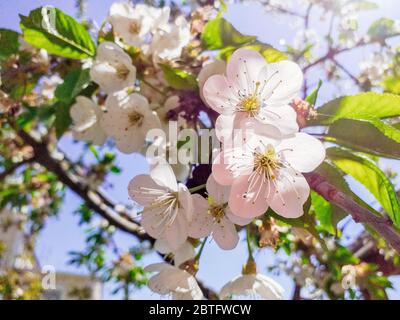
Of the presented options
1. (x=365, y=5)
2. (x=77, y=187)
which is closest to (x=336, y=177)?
(x=77, y=187)

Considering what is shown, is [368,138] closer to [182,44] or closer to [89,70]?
[182,44]

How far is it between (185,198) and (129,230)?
1.35 m

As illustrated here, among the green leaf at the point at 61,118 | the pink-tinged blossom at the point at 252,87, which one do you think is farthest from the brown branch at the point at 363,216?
the green leaf at the point at 61,118

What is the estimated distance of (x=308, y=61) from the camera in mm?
1773

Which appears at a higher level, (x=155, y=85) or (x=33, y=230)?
(x=33, y=230)

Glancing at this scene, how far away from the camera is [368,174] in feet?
2.55

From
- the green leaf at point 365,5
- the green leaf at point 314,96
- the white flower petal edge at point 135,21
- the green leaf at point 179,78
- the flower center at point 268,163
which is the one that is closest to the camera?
the flower center at point 268,163

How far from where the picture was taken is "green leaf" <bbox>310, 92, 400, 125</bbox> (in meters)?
0.76

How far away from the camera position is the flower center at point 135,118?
1.00 meters

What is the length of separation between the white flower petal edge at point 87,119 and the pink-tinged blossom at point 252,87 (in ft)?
1.72

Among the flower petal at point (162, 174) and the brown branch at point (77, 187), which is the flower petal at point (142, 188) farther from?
the brown branch at point (77, 187)

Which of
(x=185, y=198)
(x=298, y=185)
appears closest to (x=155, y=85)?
(x=185, y=198)

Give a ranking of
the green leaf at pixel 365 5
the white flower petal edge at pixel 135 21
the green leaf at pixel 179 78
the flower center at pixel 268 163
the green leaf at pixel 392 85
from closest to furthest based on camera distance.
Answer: the flower center at pixel 268 163
the green leaf at pixel 179 78
the white flower petal edge at pixel 135 21
the green leaf at pixel 392 85
the green leaf at pixel 365 5

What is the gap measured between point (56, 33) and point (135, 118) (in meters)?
0.29
